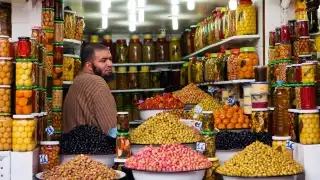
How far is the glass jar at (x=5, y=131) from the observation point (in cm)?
303

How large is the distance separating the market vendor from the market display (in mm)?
1143

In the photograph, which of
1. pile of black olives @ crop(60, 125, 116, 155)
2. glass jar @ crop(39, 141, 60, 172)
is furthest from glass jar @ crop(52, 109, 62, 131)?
glass jar @ crop(39, 141, 60, 172)

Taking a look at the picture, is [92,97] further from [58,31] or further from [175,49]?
[175,49]

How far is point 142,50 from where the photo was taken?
8.64 meters

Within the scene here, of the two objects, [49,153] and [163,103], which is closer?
[49,153]

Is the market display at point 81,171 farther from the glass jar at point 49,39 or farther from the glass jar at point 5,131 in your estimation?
the glass jar at point 49,39

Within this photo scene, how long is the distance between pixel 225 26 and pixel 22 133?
325cm

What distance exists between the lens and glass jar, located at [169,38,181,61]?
862 cm

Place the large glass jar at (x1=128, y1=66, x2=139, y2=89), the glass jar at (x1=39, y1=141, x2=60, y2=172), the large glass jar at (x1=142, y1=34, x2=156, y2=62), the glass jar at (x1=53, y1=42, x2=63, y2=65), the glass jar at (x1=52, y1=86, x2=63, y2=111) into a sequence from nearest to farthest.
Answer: the glass jar at (x1=39, y1=141, x2=60, y2=172) → the glass jar at (x1=53, y1=42, x2=63, y2=65) → the glass jar at (x1=52, y1=86, x2=63, y2=111) → the large glass jar at (x1=128, y1=66, x2=139, y2=89) → the large glass jar at (x1=142, y1=34, x2=156, y2=62)

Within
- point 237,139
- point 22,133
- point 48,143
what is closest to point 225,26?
point 237,139

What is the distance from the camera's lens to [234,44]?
19.3 ft

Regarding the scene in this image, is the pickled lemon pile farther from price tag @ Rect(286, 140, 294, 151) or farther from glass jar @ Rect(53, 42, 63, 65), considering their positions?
glass jar @ Rect(53, 42, 63, 65)

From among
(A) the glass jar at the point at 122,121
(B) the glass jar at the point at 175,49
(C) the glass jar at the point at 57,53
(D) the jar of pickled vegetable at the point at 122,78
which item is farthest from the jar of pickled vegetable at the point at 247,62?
(D) the jar of pickled vegetable at the point at 122,78

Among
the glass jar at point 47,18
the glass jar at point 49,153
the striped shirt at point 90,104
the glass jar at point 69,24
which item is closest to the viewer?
the glass jar at point 49,153
